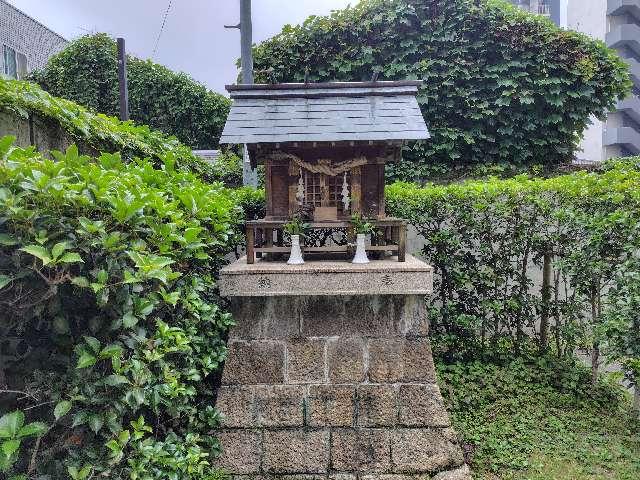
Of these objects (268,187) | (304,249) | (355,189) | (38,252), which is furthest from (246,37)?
(38,252)

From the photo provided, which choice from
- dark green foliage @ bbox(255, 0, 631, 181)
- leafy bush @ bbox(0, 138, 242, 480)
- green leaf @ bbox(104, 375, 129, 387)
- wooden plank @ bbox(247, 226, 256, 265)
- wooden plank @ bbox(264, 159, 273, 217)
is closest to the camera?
leafy bush @ bbox(0, 138, 242, 480)

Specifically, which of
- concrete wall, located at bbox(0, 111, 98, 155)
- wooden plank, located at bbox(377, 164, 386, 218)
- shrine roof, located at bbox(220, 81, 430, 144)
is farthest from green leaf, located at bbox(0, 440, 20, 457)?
wooden plank, located at bbox(377, 164, 386, 218)

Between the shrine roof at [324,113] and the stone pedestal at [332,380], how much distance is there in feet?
3.90

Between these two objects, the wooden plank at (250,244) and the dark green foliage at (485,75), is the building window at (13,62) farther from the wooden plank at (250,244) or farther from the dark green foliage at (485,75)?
the wooden plank at (250,244)

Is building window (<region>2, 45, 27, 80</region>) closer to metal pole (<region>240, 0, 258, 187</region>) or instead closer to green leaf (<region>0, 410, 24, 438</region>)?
metal pole (<region>240, 0, 258, 187</region>)

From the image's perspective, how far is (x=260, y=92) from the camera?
163 inches

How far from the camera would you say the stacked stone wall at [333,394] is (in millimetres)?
3625

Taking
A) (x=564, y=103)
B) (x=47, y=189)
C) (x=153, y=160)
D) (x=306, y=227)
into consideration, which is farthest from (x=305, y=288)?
(x=564, y=103)

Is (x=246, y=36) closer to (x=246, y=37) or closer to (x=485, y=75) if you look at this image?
(x=246, y=37)

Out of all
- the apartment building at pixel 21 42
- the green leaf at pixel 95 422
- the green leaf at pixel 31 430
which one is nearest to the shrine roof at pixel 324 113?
the green leaf at pixel 95 422

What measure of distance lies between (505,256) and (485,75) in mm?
4574

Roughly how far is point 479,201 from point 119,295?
4304 mm

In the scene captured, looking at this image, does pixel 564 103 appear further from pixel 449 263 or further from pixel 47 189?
pixel 47 189

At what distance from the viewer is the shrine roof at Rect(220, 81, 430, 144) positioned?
12.7 ft
